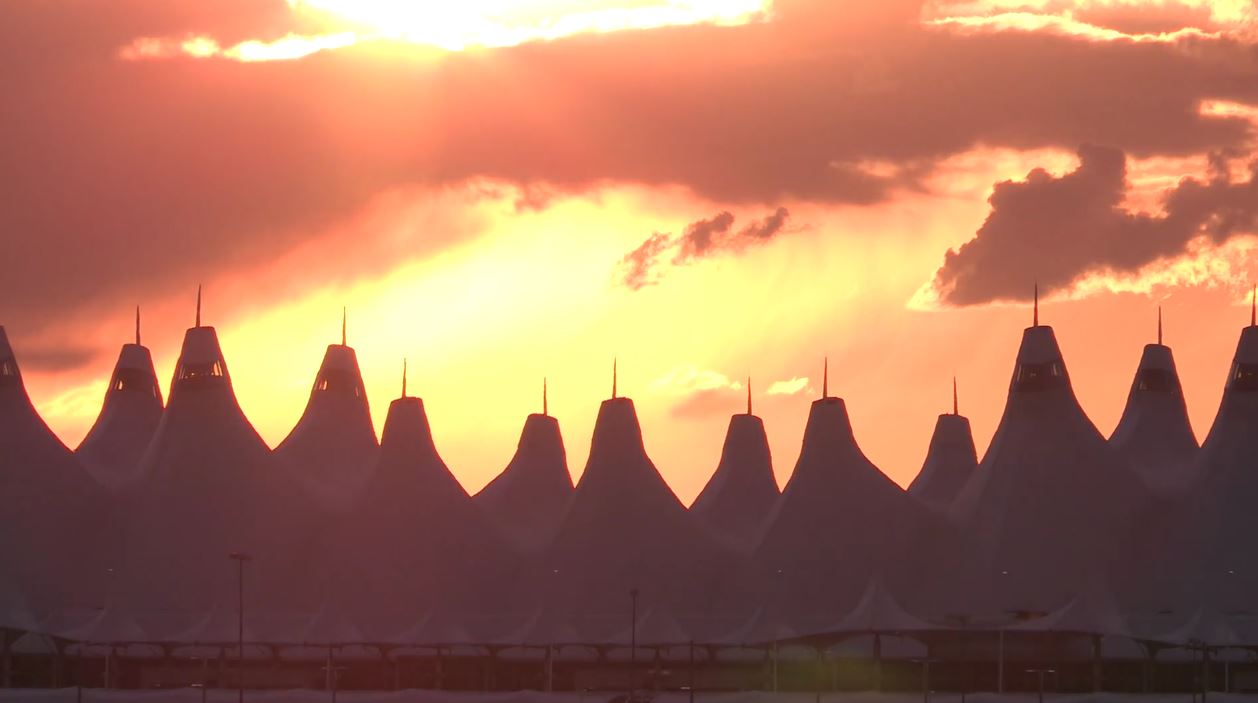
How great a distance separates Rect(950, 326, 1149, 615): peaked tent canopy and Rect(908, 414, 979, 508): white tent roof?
490 inches

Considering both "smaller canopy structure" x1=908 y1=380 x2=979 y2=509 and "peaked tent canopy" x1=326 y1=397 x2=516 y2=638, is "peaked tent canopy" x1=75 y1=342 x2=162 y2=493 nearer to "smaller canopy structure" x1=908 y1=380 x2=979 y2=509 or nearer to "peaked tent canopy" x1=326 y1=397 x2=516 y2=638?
"peaked tent canopy" x1=326 y1=397 x2=516 y2=638

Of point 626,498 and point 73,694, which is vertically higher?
point 626,498

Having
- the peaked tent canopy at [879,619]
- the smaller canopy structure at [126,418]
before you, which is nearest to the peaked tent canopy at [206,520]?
the smaller canopy structure at [126,418]

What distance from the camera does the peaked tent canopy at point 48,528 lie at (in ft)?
338

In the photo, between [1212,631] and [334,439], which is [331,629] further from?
[1212,631]

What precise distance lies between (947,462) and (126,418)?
3557 centimetres

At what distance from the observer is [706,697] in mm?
88438

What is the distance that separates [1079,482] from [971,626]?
9866 millimetres

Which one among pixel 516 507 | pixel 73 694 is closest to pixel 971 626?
pixel 516 507

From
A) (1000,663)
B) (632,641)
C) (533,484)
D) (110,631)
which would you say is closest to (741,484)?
(533,484)

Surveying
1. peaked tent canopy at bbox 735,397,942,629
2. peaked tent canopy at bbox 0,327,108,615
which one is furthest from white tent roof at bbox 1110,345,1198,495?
peaked tent canopy at bbox 0,327,108,615

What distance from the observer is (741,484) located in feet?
370

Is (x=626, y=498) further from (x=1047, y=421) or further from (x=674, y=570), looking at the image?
(x=1047, y=421)

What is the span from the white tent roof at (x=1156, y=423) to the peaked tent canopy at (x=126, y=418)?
40.5 meters
